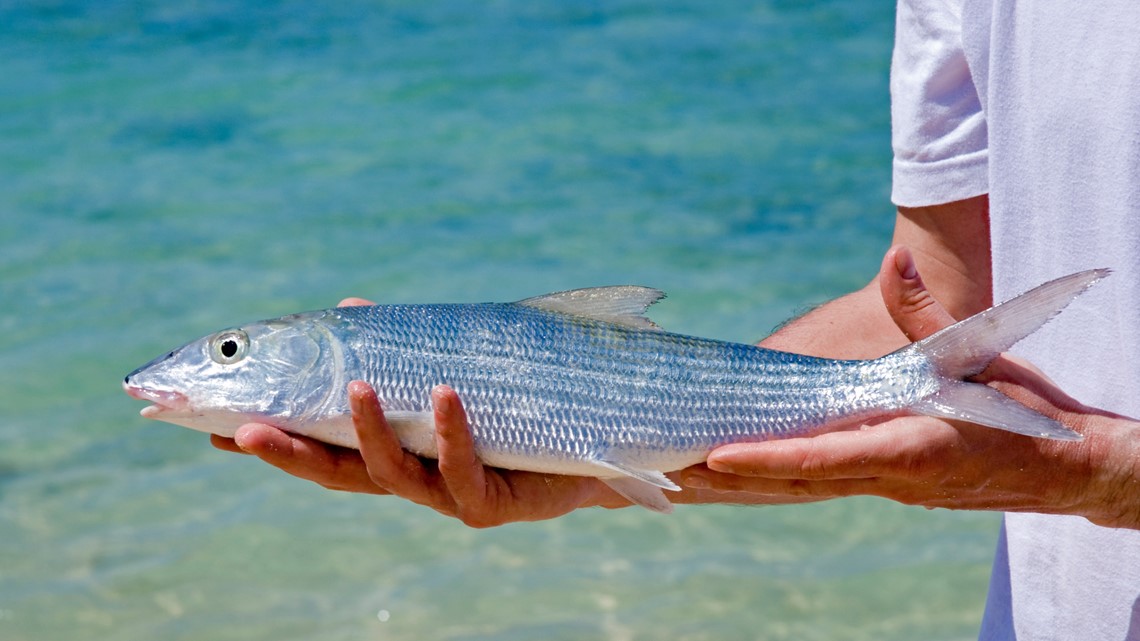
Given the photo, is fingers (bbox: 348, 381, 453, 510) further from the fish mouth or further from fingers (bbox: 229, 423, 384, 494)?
the fish mouth

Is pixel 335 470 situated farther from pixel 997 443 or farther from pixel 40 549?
pixel 40 549

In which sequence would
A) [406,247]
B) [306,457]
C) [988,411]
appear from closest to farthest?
[988,411] < [306,457] < [406,247]

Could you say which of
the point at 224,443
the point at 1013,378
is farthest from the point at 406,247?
the point at 1013,378

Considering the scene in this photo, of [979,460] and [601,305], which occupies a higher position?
[601,305]

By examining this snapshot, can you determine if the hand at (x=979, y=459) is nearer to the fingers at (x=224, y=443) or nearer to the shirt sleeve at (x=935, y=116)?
the shirt sleeve at (x=935, y=116)

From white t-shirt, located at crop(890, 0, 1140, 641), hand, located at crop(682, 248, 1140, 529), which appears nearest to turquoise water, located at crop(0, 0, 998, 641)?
white t-shirt, located at crop(890, 0, 1140, 641)

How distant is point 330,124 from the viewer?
13500mm

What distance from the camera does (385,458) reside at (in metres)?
2.85

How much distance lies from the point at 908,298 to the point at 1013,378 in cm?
27

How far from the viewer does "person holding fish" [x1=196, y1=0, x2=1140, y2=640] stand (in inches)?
99.0

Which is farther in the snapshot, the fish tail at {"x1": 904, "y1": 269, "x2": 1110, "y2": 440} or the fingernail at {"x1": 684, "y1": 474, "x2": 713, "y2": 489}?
the fingernail at {"x1": 684, "y1": 474, "x2": 713, "y2": 489}

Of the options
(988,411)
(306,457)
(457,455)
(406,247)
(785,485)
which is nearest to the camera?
(988,411)

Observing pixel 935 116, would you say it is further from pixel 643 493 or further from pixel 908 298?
pixel 643 493

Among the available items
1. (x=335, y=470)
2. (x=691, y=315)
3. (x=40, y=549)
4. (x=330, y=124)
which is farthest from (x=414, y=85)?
(x=335, y=470)
